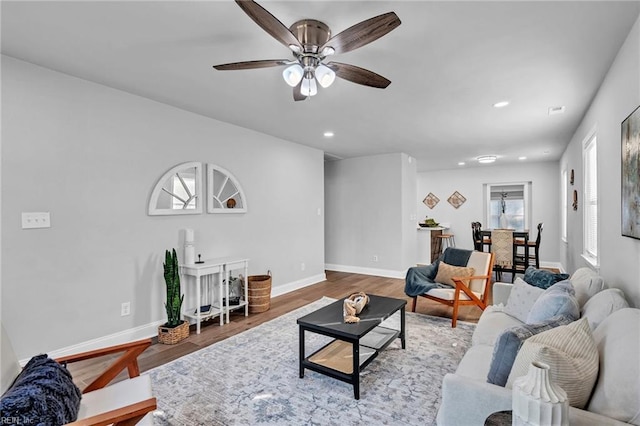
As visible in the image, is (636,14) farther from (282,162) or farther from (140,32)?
(282,162)

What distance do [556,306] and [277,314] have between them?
2.98 meters

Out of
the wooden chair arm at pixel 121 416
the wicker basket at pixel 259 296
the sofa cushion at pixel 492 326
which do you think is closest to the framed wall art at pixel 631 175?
the sofa cushion at pixel 492 326

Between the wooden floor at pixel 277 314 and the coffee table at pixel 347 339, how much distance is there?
4.01 feet

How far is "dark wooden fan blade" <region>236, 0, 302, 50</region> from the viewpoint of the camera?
4.73ft

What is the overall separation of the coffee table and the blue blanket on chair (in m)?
0.88

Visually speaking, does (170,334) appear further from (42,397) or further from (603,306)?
(603,306)

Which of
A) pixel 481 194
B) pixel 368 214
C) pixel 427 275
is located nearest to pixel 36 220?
pixel 427 275

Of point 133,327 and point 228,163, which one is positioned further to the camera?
point 228,163

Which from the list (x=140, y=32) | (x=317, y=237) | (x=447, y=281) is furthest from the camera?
(x=317, y=237)

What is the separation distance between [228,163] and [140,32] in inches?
84.7

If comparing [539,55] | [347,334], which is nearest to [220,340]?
[347,334]

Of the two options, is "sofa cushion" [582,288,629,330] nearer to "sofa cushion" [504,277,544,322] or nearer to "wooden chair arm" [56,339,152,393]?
"sofa cushion" [504,277,544,322]

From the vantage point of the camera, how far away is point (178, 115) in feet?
11.7

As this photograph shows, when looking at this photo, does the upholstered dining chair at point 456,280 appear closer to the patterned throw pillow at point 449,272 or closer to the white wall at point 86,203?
the patterned throw pillow at point 449,272
